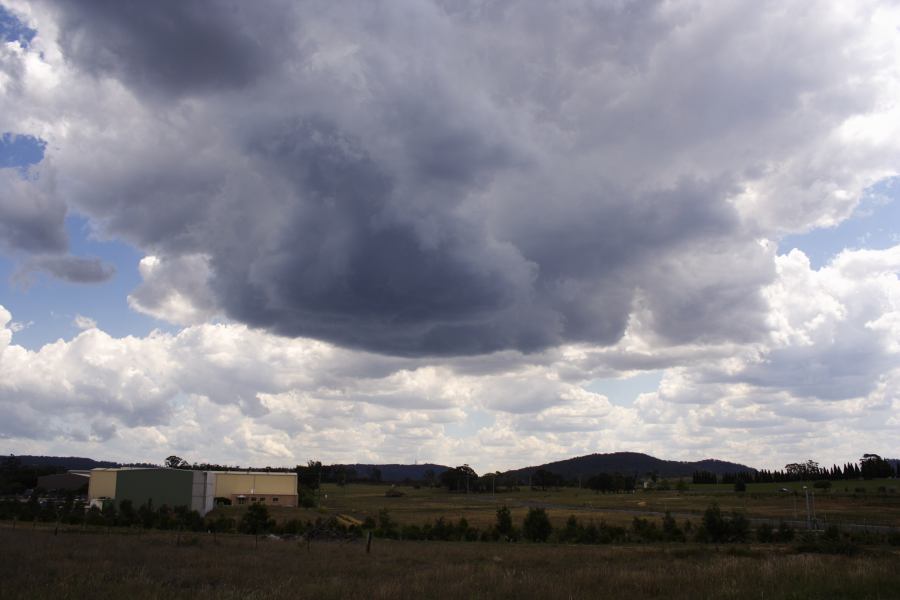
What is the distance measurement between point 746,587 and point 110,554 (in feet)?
82.9

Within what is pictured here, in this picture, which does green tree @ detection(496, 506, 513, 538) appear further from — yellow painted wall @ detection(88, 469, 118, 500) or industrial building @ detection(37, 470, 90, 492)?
industrial building @ detection(37, 470, 90, 492)

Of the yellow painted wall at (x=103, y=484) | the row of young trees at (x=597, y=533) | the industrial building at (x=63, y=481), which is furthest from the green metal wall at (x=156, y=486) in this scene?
the industrial building at (x=63, y=481)

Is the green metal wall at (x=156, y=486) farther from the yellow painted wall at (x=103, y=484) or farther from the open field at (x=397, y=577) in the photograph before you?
the open field at (x=397, y=577)

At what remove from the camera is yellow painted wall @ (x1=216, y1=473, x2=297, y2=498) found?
11600cm

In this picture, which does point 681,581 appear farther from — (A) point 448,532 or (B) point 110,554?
(A) point 448,532

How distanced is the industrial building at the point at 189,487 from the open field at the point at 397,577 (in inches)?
2217

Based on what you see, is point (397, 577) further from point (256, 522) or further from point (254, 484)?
point (254, 484)

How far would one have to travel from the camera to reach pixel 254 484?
11794cm

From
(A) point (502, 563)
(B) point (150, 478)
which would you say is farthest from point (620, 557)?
(B) point (150, 478)

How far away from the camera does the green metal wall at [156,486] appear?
8825 centimetres

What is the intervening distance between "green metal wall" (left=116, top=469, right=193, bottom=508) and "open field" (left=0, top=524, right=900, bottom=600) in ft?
187

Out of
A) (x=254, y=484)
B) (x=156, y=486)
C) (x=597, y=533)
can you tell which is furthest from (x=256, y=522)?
(x=254, y=484)

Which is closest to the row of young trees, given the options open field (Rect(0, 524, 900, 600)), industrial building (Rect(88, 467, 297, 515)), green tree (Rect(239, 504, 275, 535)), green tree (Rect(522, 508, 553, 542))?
green tree (Rect(522, 508, 553, 542))

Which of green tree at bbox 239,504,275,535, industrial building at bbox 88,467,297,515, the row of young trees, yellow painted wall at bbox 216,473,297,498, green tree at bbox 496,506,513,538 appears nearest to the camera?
the row of young trees
